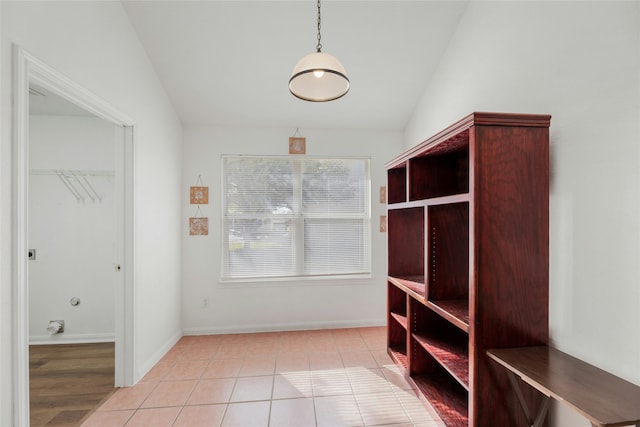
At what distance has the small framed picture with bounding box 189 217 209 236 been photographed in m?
3.45

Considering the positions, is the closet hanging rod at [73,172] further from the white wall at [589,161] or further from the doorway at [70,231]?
the white wall at [589,161]

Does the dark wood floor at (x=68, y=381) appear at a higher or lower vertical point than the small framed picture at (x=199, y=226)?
lower

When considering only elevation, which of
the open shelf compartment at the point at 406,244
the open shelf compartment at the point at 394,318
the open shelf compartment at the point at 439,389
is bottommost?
the open shelf compartment at the point at 439,389

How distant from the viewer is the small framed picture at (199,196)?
3449 mm

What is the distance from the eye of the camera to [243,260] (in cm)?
357

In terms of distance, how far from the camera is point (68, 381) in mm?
2465

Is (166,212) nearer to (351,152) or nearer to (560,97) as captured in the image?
(351,152)

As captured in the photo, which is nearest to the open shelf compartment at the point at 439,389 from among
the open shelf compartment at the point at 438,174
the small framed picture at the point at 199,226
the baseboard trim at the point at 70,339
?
the open shelf compartment at the point at 438,174

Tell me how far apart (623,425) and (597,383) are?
290 millimetres

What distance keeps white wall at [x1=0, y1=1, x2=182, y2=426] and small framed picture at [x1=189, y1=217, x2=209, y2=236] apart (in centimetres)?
15

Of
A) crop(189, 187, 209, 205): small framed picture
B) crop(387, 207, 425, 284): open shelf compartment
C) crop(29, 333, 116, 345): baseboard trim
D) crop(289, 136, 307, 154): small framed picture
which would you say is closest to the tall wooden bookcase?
crop(387, 207, 425, 284): open shelf compartment

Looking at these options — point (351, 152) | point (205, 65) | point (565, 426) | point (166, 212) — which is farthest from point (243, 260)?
point (565, 426)

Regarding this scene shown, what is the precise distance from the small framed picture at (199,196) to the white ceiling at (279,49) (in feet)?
2.67

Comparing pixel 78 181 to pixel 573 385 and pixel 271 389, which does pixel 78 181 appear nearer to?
pixel 271 389
